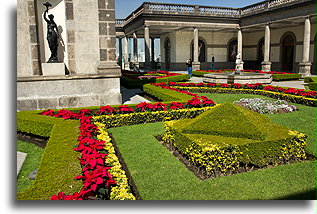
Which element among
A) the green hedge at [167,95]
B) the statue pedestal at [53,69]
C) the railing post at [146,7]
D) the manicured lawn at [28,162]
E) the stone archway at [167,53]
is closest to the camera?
the manicured lawn at [28,162]

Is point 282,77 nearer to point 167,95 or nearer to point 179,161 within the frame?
point 167,95

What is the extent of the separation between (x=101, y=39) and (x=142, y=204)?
24.6ft

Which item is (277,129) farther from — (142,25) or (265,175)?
(142,25)

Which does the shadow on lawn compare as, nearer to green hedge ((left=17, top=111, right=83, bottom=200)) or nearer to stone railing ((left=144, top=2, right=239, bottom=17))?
green hedge ((left=17, top=111, right=83, bottom=200))

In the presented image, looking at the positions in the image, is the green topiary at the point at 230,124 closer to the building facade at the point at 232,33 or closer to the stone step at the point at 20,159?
the stone step at the point at 20,159

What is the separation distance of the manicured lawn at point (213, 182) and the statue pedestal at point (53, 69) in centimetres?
534

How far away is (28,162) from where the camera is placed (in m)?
5.20

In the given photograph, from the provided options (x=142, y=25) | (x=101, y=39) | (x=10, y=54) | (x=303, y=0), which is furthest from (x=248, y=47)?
(x=10, y=54)

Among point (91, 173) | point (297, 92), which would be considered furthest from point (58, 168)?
point (297, 92)

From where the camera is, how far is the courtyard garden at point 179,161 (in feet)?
10.6

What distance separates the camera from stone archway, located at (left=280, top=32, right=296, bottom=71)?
26.2 metres

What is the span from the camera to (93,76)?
9.43 metres

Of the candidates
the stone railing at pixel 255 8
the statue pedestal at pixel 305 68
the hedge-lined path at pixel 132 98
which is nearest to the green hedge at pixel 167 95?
the hedge-lined path at pixel 132 98

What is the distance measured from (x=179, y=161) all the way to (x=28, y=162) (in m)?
2.94
